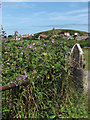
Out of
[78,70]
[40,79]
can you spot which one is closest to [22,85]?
[40,79]

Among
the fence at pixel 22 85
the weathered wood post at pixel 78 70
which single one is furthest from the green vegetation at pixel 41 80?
the weathered wood post at pixel 78 70

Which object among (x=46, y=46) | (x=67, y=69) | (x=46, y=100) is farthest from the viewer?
(x=46, y=46)

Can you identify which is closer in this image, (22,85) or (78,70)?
(22,85)

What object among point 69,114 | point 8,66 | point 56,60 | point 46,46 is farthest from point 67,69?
point 8,66

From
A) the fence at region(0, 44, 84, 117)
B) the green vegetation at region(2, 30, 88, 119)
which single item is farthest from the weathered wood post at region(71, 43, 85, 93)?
the green vegetation at region(2, 30, 88, 119)

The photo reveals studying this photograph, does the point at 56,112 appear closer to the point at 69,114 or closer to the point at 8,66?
the point at 69,114

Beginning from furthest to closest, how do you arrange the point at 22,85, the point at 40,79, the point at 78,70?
the point at 78,70, the point at 40,79, the point at 22,85

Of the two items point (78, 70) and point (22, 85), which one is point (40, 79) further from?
point (78, 70)

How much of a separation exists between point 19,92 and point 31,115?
0.47m

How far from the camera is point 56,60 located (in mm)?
3881

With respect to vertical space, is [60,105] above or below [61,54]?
below

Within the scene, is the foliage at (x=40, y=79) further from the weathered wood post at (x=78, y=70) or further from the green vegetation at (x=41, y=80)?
the weathered wood post at (x=78, y=70)

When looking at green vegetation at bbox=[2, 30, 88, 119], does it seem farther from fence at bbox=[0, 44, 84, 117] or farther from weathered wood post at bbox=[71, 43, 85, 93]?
weathered wood post at bbox=[71, 43, 85, 93]

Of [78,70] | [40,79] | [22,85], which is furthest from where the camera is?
[78,70]
